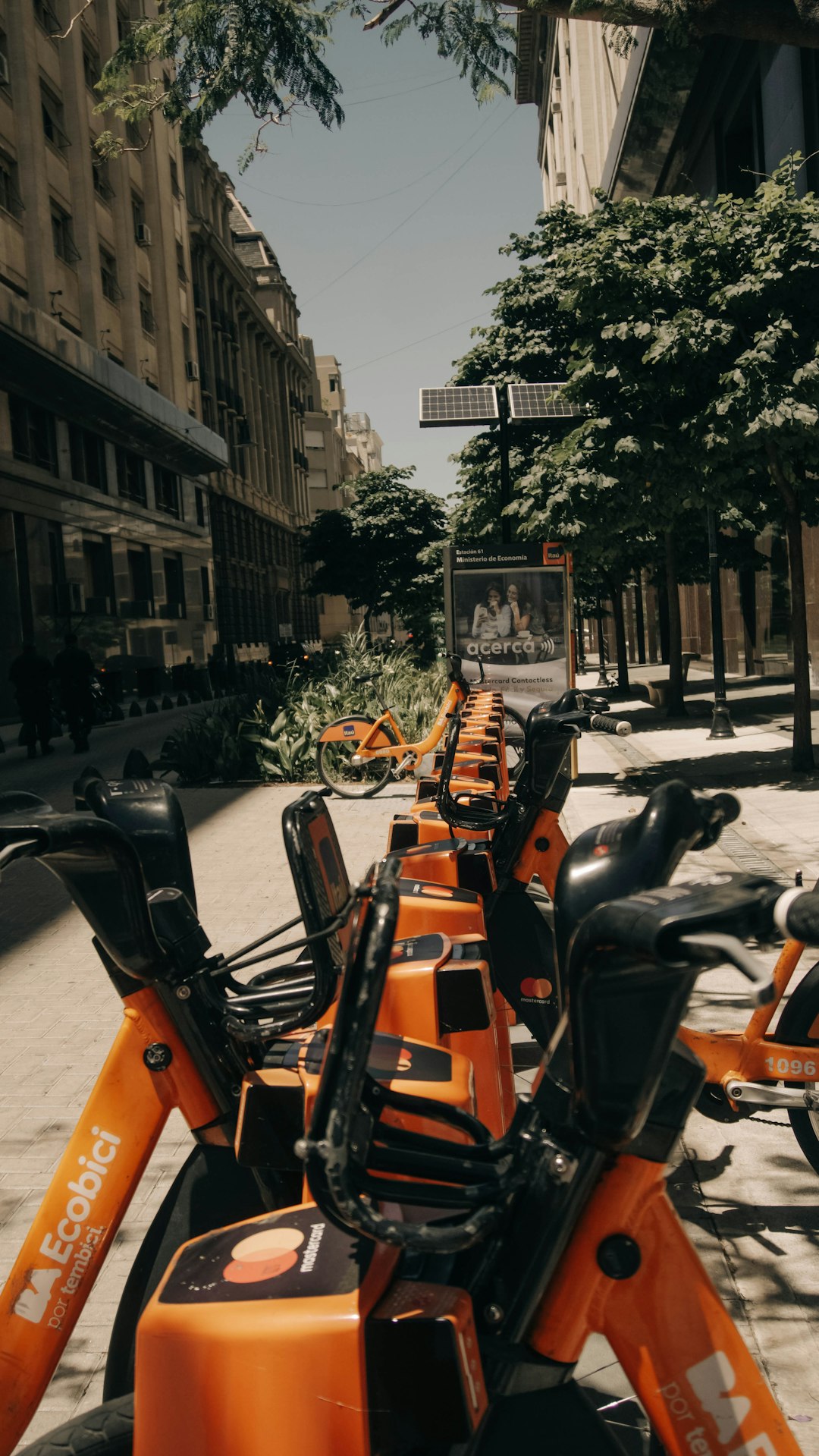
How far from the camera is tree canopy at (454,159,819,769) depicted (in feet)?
36.4

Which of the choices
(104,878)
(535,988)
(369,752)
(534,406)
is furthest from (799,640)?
(104,878)

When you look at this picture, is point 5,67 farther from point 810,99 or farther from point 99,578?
point 810,99

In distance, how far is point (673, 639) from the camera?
20391mm

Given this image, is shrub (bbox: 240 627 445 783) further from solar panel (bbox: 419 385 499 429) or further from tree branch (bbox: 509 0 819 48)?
tree branch (bbox: 509 0 819 48)

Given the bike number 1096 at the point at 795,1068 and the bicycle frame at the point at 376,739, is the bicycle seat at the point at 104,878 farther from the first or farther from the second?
the bicycle frame at the point at 376,739

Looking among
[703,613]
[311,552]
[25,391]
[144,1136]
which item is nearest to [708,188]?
[703,613]

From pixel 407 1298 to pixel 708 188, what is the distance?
25.7 meters

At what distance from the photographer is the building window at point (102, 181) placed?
114ft

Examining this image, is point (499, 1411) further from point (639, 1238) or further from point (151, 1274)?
point (151, 1274)

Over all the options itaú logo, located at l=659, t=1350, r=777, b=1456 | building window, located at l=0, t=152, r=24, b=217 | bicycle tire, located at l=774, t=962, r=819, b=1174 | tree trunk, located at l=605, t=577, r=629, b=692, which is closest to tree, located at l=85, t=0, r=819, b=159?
bicycle tire, located at l=774, t=962, r=819, b=1174

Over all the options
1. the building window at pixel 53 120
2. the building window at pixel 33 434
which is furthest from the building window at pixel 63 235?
the building window at pixel 33 434

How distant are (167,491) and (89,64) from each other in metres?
13.3

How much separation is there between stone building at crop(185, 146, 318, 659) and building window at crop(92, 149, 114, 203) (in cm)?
1264

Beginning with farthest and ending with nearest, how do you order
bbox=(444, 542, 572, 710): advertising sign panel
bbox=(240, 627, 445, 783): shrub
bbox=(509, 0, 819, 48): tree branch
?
bbox=(240, 627, 445, 783): shrub → bbox=(444, 542, 572, 710): advertising sign panel → bbox=(509, 0, 819, 48): tree branch
